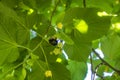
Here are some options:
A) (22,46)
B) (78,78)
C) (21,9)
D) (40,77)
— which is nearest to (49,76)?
(40,77)

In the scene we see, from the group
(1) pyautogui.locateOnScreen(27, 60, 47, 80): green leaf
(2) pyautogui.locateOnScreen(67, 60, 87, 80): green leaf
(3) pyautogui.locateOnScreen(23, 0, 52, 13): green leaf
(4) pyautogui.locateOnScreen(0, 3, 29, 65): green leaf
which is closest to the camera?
(4) pyautogui.locateOnScreen(0, 3, 29, 65): green leaf

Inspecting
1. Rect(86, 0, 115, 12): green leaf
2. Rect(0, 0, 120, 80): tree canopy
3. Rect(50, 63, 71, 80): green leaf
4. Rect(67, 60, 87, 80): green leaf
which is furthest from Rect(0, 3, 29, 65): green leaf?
Rect(67, 60, 87, 80): green leaf

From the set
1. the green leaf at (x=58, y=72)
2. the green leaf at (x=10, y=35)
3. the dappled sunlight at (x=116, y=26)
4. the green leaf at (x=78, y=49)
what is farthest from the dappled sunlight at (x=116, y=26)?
the green leaf at (x=10, y=35)

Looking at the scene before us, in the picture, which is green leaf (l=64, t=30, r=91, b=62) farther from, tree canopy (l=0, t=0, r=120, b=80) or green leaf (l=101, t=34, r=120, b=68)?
green leaf (l=101, t=34, r=120, b=68)

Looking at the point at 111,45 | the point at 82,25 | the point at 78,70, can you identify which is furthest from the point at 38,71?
the point at 78,70

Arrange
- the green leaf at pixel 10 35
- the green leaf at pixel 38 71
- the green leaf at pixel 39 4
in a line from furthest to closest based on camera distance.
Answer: the green leaf at pixel 39 4 < the green leaf at pixel 38 71 < the green leaf at pixel 10 35

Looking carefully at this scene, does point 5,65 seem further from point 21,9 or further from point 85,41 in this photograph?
point 85,41

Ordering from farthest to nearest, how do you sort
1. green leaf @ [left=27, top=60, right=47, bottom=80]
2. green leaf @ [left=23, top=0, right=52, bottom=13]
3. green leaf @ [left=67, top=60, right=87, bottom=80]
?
1. green leaf @ [left=67, top=60, right=87, bottom=80]
2. green leaf @ [left=23, top=0, right=52, bottom=13]
3. green leaf @ [left=27, top=60, right=47, bottom=80]

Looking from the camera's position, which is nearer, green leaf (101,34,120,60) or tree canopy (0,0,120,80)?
tree canopy (0,0,120,80)

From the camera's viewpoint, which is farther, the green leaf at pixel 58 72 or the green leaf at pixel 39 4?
the green leaf at pixel 39 4

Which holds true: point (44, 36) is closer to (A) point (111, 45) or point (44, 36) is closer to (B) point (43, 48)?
(B) point (43, 48)

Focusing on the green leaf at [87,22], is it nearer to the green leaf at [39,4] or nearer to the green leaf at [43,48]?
the green leaf at [43,48]
